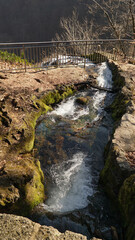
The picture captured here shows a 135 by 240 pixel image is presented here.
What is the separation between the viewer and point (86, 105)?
9133mm

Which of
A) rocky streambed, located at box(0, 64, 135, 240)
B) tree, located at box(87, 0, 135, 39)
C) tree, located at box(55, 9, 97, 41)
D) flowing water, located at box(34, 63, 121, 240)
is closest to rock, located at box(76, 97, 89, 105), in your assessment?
flowing water, located at box(34, 63, 121, 240)

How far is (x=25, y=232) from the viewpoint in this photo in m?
2.70

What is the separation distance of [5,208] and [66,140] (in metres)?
3.26

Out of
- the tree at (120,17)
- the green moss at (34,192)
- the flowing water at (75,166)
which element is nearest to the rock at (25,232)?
the flowing water at (75,166)

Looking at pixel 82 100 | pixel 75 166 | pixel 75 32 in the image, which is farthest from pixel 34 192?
pixel 75 32

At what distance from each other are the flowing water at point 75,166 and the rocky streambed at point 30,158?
312mm

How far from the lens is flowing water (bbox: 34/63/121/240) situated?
13.3ft

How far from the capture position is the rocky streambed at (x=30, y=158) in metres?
3.92

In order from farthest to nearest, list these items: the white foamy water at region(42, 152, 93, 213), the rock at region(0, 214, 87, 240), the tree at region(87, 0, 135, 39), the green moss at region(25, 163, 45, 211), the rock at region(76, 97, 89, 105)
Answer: the tree at region(87, 0, 135, 39) → the rock at region(76, 97, 89, 105) → the white foamy water at region(42, 152, 93, 213) → the green moss at region(25, 163, 45, 211) → the rock at region(0, 214, 87, 240)

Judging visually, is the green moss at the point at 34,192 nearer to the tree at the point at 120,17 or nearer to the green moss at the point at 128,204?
the green moss at the point at 128,204

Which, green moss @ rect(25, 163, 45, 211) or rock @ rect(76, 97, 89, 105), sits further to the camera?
rock @ rect(76, 97, 89, 105)

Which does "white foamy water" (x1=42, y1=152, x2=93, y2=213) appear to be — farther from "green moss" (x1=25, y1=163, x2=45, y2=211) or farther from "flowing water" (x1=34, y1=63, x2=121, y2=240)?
"green moss" (x1=25, y1=163, x2=45, y2=211)

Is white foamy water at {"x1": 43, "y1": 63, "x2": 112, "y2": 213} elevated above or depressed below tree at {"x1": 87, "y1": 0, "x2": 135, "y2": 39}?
below

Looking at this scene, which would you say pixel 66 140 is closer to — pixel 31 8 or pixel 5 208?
pixel 5 208
